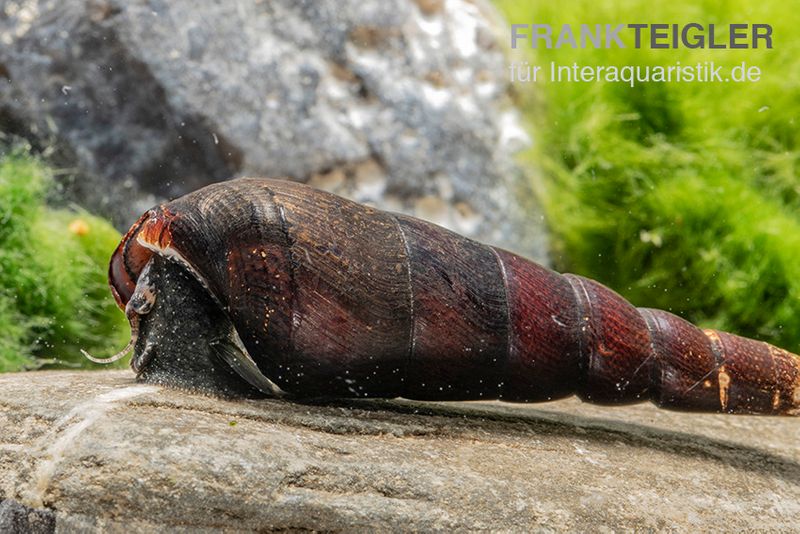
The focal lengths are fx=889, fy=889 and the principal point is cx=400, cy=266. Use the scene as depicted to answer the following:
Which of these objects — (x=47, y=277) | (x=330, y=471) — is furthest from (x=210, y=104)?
(x=330, y=471)

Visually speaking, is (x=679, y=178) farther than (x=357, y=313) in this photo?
Yes

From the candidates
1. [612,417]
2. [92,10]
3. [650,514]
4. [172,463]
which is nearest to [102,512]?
[172,463]

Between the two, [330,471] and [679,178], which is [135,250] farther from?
[679,178]

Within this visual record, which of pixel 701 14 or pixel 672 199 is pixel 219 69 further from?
pixel 701 14

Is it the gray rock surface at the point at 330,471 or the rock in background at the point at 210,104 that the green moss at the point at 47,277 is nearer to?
the rock in background at the point at 210,104

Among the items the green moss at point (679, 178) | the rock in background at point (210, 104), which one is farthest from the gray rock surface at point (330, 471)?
the green moss at point (679, 178)

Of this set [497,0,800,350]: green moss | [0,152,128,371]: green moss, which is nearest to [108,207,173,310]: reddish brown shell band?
[0,152,128,371]: green moss
